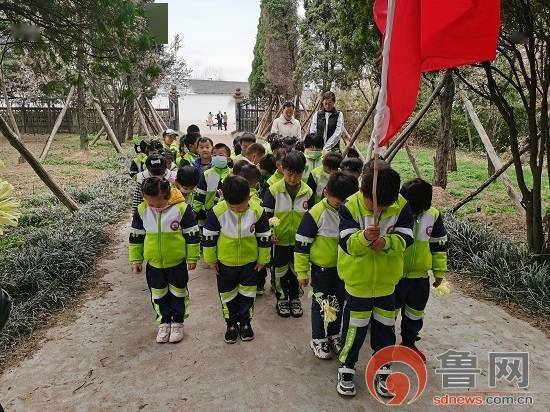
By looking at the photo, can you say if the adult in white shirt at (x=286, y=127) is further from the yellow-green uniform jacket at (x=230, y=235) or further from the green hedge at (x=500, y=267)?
the yellow-green uniform jacket at (x=230, y=235)

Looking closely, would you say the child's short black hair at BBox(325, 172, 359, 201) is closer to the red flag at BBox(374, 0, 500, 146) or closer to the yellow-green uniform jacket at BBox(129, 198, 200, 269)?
the red flag at BBox(374, 0, 500, 146)

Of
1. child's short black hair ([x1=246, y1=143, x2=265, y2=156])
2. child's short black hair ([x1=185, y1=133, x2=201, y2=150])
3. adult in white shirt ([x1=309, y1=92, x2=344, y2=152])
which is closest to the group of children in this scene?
child's short black hair ([x1=246, y1=143, x2=265, y2=156])

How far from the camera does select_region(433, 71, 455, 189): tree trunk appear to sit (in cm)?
816

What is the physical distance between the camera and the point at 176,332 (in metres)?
3.54

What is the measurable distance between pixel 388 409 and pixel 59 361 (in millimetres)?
2353

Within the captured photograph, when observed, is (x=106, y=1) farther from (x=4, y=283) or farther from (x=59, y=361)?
(x=59, y=361)

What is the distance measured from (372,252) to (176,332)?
1784mm

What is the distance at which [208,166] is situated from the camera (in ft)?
17.3

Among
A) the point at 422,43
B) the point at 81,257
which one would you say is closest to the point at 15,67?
the point at 81,257

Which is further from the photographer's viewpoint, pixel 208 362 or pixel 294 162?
pixel 294 162

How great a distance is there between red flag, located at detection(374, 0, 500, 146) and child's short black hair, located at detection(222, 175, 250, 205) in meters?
1.15

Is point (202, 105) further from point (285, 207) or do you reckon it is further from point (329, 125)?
point (285, 207)

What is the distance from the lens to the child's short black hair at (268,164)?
186 inches

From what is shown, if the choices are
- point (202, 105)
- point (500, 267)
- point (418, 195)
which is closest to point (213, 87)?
point (202, 105)
